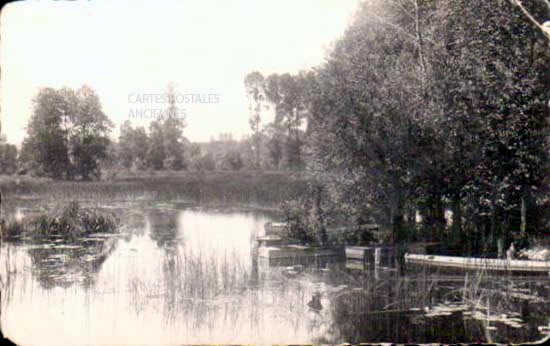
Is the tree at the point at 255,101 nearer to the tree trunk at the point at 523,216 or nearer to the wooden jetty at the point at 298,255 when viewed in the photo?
the wooden jetty at the point at 298,255

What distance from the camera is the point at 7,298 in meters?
8.29

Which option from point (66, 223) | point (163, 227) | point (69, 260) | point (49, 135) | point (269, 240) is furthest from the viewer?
point (269, 240)

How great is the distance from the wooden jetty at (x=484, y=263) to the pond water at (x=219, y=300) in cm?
38

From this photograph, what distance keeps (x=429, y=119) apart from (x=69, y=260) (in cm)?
750

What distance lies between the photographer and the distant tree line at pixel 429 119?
11.0 meters

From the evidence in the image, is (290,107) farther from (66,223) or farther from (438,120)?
(66,223)

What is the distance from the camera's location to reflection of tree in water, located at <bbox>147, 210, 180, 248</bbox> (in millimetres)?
12314

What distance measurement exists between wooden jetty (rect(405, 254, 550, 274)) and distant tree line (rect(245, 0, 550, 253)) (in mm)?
836

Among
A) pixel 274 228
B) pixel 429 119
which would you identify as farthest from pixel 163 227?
pixel 429 119

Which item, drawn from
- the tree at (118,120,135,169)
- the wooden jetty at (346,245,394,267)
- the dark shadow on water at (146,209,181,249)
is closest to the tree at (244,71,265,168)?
the tree at (118,120,135,169)

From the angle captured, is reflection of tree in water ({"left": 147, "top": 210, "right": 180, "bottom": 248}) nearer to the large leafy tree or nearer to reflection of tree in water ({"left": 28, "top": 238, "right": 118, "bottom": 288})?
reflection of tree in water ({"left": 28, "top": 238, "right": 118, "bottom": 288})

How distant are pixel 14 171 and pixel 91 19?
2.45 meters

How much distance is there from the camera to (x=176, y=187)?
1141 centimetres

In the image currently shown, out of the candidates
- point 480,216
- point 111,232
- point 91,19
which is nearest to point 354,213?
point 480,216
